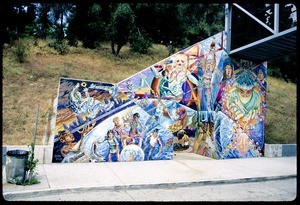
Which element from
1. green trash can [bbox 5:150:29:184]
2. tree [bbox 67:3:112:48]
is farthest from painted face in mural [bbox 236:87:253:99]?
tree [bbox 67:3:112:48]

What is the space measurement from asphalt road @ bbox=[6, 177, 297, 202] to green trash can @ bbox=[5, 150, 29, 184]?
973 mm

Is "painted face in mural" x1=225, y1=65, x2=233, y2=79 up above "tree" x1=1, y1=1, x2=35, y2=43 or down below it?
below

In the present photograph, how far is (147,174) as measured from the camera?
30.7 feet

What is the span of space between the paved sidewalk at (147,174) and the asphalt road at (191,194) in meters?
0.17

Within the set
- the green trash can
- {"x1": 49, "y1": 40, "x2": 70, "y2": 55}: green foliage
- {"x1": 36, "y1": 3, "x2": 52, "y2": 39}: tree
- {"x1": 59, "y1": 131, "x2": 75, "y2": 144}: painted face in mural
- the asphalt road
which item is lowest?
the asphalt road

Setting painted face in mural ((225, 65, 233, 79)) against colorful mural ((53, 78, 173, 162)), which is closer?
colorful mural ((53, 78, 173, 162))

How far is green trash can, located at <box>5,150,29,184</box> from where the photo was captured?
7527 millimetres

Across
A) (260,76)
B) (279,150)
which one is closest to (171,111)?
(260,76)

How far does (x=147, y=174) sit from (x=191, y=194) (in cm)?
221

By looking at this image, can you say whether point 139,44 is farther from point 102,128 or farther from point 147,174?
point 147,174

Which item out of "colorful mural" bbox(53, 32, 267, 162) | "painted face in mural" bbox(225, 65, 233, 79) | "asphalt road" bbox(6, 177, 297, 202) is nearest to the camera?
"asphalt road" bbox(6, 177, 297, 202)

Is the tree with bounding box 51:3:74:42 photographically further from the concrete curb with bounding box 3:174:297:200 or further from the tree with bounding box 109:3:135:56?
the concrete curb with bounding box 3:174:297:200

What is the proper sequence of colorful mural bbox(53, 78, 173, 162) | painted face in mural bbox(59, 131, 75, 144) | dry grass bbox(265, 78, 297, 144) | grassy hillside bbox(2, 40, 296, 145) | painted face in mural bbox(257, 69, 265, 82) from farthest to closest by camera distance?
dry grass bbox(265, 78, 297, 144), painted face in mural bbox(257, 69, 265, 82), grassy hillside bbox(2, 40, 296, 145), colorful mural bbox(53, 78, 173, 162), painted face in mural bbox(59, 131, 75, 144)

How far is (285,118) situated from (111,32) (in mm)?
15562
